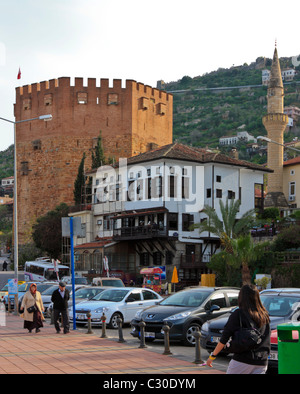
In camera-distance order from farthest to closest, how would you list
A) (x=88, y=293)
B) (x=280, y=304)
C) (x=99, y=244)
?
(x=99, y=244) < (x=88, y=293) < (x=280, y=304)

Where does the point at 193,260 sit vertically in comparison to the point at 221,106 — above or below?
below

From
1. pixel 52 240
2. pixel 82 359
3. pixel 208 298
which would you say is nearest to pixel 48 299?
pixel 208 298

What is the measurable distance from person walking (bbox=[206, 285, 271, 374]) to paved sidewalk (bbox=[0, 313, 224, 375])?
13.7 feet

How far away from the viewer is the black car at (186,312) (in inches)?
591

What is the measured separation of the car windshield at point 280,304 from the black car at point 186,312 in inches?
59.2

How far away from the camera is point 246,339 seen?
22.0ft

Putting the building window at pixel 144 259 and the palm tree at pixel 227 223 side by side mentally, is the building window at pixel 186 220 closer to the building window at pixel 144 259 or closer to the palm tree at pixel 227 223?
the building window at pixel 144 259

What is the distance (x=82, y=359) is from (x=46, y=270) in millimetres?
39894

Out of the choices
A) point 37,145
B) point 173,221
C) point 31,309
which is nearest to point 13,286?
point 31,309

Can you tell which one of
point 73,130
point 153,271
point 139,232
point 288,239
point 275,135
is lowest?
point 153,271

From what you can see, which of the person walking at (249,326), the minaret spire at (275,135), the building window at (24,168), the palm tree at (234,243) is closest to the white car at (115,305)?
the person walking at (249,326)

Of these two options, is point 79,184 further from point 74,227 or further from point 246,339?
point 246,339

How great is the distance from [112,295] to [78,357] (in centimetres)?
781

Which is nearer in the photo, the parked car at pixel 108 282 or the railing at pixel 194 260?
the parked car at pixel 108 282
